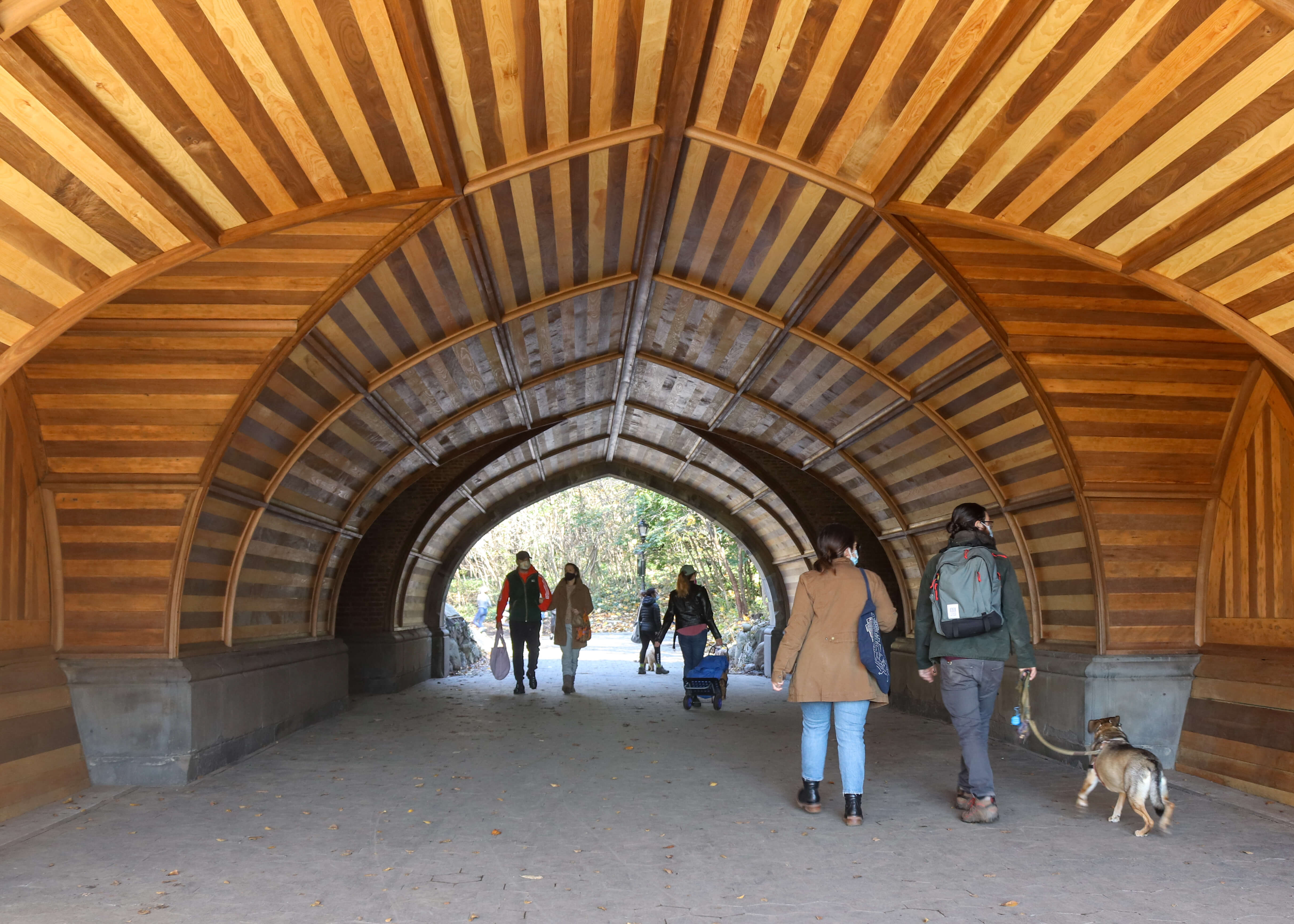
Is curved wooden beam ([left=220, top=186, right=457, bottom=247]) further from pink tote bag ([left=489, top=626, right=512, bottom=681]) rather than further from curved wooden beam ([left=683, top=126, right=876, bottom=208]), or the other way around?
pink tote bag ([left=489, top=626, right=512, bottom=681])

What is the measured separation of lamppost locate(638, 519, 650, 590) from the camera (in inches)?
1156

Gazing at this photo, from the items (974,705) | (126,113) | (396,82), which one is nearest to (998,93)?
(396,82)

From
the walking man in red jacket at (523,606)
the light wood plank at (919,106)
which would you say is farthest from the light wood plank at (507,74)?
the walking man in red jacket at (523,606)

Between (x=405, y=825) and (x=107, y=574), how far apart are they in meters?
3.04

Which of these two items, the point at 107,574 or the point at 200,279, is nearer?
the point at 200,279

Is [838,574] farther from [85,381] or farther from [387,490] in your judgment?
[387,490]

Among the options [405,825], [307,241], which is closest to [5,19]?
[307,241]

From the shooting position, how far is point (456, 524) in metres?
15.3

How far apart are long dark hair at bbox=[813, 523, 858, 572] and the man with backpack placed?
1.70 ft

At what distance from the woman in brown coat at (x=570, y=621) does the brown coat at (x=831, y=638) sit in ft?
24.1

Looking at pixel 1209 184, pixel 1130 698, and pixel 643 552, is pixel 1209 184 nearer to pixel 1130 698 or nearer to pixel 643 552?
pixel 1130 698

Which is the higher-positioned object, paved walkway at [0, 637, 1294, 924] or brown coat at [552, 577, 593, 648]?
brown coat at [552, 577, 593, 648]

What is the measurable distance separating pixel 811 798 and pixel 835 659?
39.4 inches

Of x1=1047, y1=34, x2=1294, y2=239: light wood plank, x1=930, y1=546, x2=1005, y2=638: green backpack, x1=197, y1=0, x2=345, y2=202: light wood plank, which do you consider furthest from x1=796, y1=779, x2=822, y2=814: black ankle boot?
x1=197, y1=0, x2=345, y2=202: light wood plank
